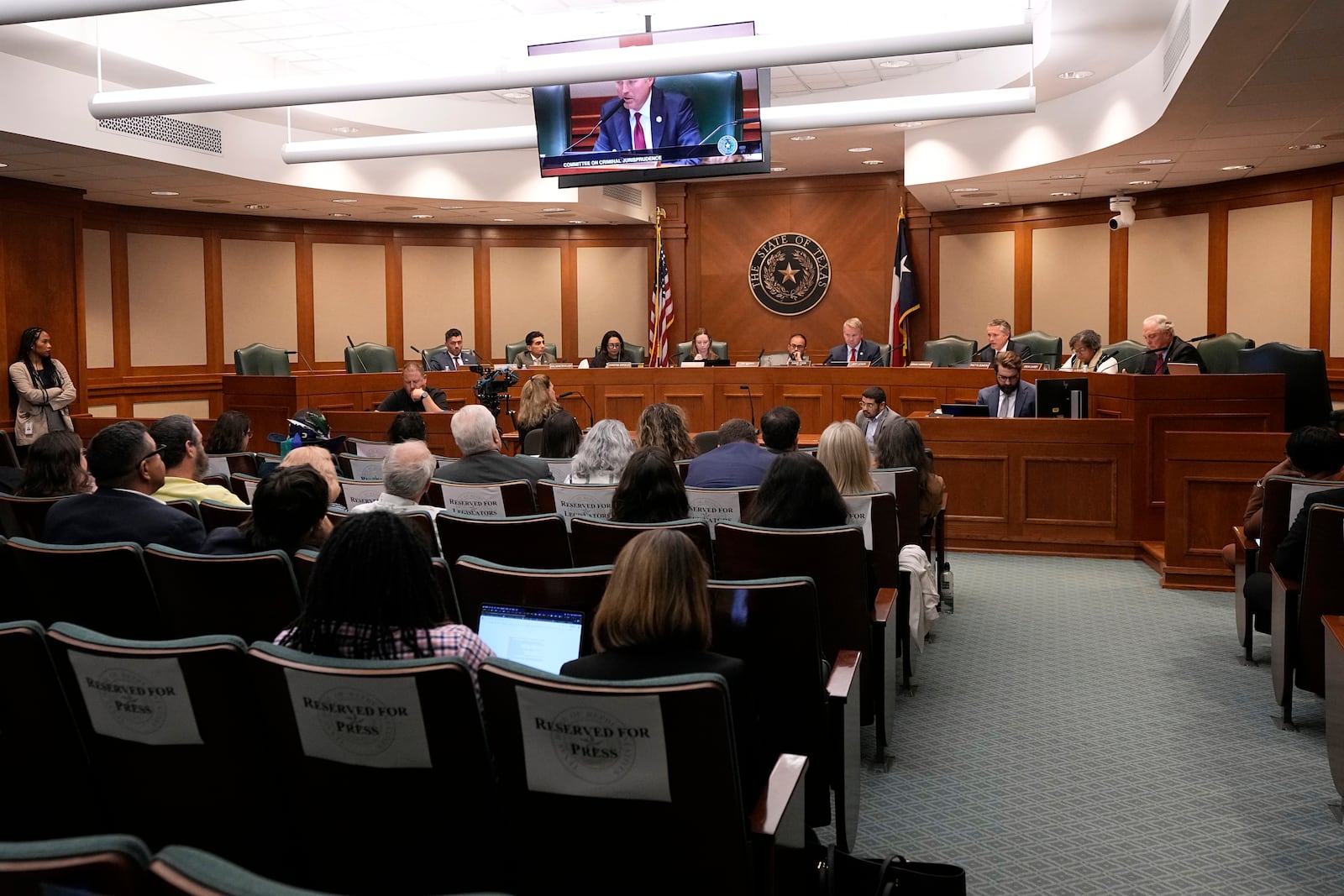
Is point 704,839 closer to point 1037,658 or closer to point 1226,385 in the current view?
point 1037,658

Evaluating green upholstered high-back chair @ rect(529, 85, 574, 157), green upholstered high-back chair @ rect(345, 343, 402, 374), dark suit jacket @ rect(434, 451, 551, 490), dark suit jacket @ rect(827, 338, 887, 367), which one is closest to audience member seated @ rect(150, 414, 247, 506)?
dark suit jacket @ rect(434, 451, 551, 490)

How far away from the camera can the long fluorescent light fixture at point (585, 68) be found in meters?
5.79

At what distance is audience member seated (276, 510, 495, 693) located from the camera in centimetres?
209

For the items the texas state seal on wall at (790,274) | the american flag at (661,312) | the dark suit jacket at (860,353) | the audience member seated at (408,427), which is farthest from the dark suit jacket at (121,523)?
the texas state seal on wall at (790,274)

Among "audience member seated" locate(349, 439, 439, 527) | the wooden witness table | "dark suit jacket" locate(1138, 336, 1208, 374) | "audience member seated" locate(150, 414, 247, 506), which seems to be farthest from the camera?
"dark suit jacket" locate(1138, 336, 1208, 374)

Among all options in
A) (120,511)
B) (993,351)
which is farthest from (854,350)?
(120,511)

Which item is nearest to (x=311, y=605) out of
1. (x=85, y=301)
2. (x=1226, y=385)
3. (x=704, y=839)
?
(x=704, y=839)

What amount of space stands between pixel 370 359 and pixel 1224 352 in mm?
7770

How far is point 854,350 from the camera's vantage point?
420 inches

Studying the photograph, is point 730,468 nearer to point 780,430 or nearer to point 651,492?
point 780,430

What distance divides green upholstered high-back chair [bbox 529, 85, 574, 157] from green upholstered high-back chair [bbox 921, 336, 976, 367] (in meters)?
4.81

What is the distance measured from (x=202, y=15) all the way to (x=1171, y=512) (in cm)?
730

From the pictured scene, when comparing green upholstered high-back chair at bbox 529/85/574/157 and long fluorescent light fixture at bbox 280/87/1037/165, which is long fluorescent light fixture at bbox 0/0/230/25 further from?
long fluorescent light fixture at bbox 280/87/1037/165

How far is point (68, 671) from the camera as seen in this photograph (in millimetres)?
2096
